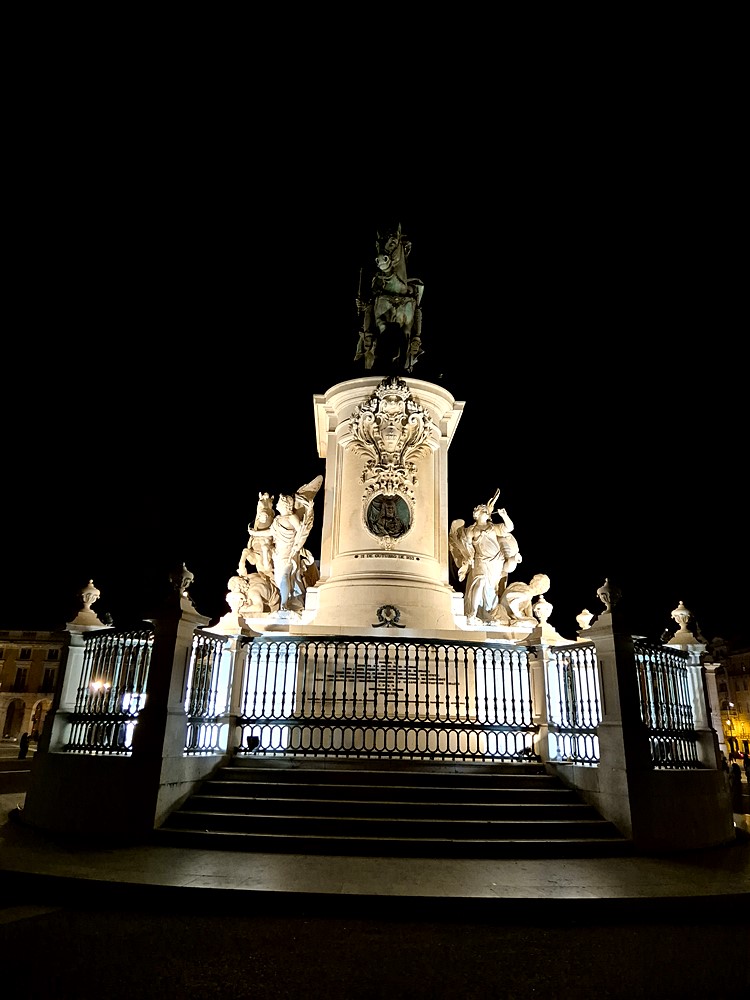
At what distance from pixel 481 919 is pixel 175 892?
2503 mm

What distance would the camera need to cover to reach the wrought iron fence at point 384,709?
896cm

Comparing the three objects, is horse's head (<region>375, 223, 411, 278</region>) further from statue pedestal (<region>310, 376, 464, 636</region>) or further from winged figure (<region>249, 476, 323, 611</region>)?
winged figure (<region>249, 476, 323, 611</region>)

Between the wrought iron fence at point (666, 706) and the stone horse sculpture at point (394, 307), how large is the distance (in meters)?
9.99

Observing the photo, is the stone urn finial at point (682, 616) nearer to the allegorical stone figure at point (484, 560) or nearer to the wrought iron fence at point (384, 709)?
the wrought iron fence at point (384, 709)

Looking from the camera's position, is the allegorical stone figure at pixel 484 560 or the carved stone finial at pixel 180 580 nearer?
the carved stone finial at pixel 180 580

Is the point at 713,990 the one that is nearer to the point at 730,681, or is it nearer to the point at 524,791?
the point at 524,791

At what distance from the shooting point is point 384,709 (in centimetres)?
1005

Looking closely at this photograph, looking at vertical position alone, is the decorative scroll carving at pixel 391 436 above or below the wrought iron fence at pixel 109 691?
above

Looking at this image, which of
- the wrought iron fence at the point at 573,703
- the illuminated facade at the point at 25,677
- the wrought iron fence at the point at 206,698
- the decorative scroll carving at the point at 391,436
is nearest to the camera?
the wrought iron fence at the point at 206,698

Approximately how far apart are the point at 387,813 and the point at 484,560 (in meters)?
7.64

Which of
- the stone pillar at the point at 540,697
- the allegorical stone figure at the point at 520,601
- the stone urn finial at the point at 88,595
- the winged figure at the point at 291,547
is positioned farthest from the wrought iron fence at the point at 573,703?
the stone urn finial at the point at 88,595

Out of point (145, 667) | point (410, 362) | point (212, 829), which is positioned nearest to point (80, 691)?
point (145, 667)

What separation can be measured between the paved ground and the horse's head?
46.7ft

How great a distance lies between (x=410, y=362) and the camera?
53.5 feet
